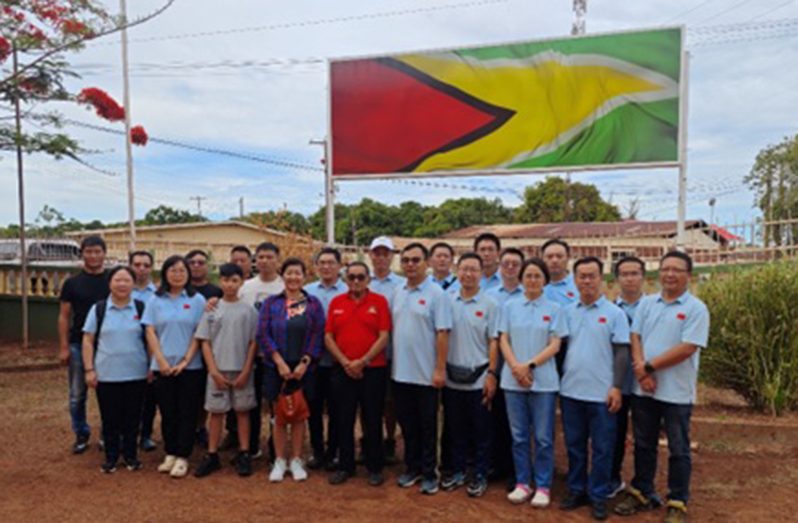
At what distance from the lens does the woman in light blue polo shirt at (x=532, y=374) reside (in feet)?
13.6

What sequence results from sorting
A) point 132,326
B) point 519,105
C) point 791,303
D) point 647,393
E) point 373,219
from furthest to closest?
point 373,219 < point 519,105 < point 791,303 < point 132,326 < point 647,393

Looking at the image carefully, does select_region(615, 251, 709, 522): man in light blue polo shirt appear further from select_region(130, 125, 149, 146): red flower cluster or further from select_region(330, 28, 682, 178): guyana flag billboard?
select_region(130, 125, 149, 146): red flower cluster

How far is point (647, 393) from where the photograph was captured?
3965mm

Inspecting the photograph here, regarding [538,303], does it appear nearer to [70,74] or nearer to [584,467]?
[584,467]

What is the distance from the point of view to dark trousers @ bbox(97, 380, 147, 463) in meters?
4.88

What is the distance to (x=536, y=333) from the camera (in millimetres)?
4164

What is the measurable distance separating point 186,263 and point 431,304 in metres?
1.91

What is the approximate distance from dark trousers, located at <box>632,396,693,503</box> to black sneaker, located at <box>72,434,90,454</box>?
4.29 m

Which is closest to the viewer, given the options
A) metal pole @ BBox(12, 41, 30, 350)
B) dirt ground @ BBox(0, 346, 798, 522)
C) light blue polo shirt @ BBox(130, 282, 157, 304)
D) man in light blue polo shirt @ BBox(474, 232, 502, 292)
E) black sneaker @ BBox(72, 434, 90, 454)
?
dirt ground @ BBox(0, 346, 798, 522)

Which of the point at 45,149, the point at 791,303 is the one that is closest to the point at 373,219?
the point at 45,149

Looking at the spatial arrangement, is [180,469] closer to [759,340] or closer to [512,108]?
[759,340]

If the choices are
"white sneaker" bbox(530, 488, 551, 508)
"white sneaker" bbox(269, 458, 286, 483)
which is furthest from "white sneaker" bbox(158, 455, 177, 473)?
"white sneaker" bbox(530, 488, 551, 508)

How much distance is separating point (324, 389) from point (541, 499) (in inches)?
68.2

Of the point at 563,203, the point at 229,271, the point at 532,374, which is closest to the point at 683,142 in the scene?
the point at 532,374
